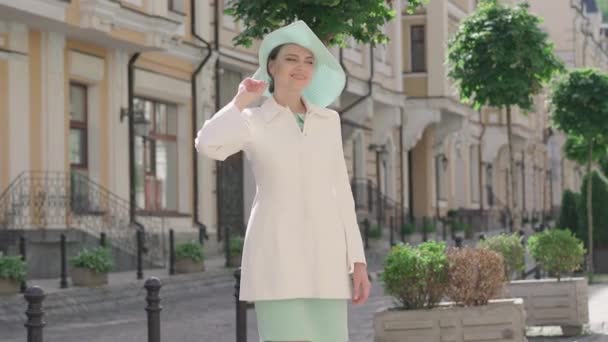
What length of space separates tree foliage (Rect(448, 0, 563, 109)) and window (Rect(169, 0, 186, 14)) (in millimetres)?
7461

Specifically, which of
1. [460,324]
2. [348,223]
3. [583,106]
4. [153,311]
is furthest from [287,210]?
[583,106]

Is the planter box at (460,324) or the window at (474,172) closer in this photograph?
the planter box at (460,324)

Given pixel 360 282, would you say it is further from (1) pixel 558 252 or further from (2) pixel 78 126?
(2) pixel 78 126

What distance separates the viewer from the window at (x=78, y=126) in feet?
76.8

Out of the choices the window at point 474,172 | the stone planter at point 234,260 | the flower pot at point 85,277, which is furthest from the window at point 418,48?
the flower pot at point 85,277

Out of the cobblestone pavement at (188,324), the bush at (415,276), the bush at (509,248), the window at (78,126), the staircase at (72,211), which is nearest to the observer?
the bush at (415,276)

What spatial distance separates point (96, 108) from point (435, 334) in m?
14.8

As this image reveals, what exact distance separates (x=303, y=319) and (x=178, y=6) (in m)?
21.9

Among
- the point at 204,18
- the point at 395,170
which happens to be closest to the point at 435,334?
the point at 204,18

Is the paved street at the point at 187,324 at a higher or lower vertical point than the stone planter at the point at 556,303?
lower

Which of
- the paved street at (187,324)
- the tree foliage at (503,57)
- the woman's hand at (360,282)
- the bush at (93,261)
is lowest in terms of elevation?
the paved street at (187,324)

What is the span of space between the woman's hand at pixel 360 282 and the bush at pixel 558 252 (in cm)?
924

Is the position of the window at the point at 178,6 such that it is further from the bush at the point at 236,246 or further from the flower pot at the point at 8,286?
the flower pot at the point at 8,286

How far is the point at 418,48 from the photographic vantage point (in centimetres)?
4353
